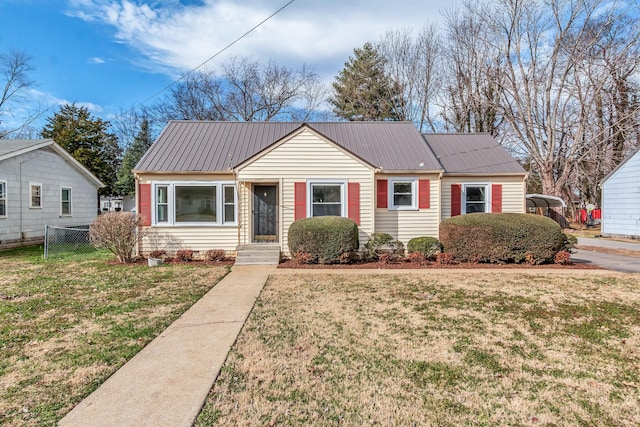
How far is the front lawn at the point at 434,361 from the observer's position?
2787mm

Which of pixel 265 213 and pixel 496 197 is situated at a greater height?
pixel 496 197

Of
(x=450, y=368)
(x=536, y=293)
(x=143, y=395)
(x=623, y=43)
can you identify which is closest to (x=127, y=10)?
(x=143, y=395)

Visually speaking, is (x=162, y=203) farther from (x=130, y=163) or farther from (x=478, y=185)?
(x=130, y=163)

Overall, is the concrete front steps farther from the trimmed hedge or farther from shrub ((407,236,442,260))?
the trimmed hedge

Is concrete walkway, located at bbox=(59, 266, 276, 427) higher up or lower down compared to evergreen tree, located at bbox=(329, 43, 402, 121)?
lower down

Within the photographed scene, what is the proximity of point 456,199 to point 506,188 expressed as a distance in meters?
1.99

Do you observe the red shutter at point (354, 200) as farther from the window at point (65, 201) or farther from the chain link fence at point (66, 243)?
the window at point (65, 201)

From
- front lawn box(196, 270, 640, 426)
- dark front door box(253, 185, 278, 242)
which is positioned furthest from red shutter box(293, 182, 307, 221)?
front lawn box(196, 270, 640, 426)

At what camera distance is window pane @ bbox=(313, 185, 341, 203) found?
11070 mm

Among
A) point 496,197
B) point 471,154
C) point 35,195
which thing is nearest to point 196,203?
point 35,195

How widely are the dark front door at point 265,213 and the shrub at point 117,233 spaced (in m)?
3.65

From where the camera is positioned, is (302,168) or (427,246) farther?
(302,168)

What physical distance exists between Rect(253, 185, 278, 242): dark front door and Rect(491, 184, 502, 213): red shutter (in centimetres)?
795

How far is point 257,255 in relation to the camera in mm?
10383
